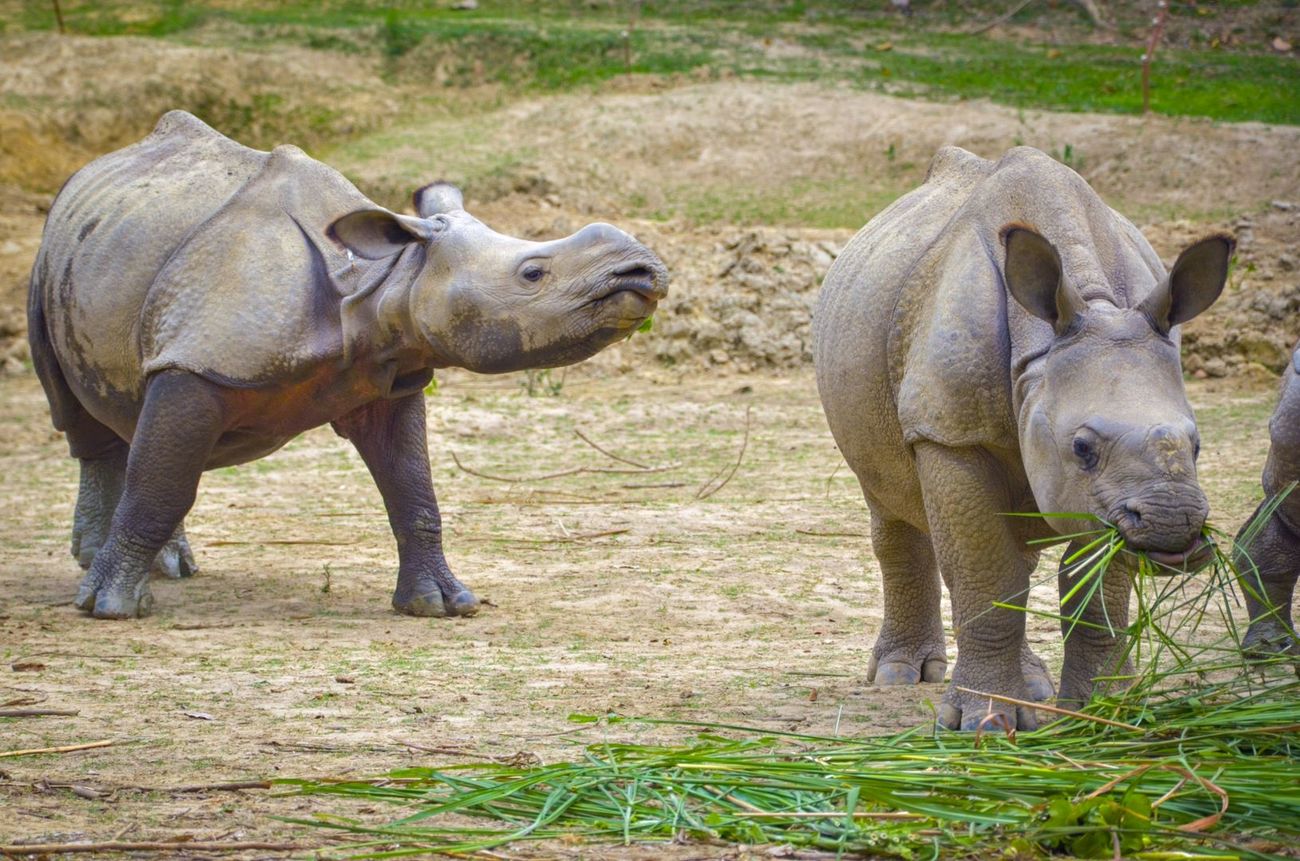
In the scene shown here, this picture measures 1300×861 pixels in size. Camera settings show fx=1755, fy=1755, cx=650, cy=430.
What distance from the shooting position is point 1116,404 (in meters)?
4.32

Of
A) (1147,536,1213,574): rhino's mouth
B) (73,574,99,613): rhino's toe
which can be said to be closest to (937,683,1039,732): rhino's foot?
(1147,536,1213,574): rhino's mouth

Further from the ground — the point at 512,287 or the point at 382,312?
the point at 512,287

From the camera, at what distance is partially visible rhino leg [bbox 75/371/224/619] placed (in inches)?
273

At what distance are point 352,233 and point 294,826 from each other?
3.41m

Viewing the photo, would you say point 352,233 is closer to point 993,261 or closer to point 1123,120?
point 993,261

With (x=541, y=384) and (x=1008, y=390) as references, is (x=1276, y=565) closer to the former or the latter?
(x=1008, y=390)

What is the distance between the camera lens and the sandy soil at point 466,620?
15.8ft

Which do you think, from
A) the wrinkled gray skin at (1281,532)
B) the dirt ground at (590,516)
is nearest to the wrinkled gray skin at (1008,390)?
the dirt ground at (590,516)

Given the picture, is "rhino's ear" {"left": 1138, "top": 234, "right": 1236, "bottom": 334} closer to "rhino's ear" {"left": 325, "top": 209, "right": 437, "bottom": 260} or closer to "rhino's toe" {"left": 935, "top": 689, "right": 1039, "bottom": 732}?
"rhino's toe" {"left": 935, "top": 689, "right": 1039, "bottom": 732}

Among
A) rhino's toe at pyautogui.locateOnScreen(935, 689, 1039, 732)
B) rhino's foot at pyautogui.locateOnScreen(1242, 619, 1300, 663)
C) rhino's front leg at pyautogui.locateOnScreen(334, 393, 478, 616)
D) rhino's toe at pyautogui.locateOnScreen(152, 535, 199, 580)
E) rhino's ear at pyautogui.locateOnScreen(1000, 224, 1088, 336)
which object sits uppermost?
rhino's ear at pyautogui.locateOnScreen(1000, 224, 1088, 336)

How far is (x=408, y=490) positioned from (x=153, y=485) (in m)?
1.07

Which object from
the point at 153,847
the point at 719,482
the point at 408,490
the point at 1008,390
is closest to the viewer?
the point at 153,847

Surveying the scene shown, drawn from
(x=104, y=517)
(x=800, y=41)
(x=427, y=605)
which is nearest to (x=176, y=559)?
(x=104, y=517)

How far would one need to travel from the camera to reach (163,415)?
694cm
